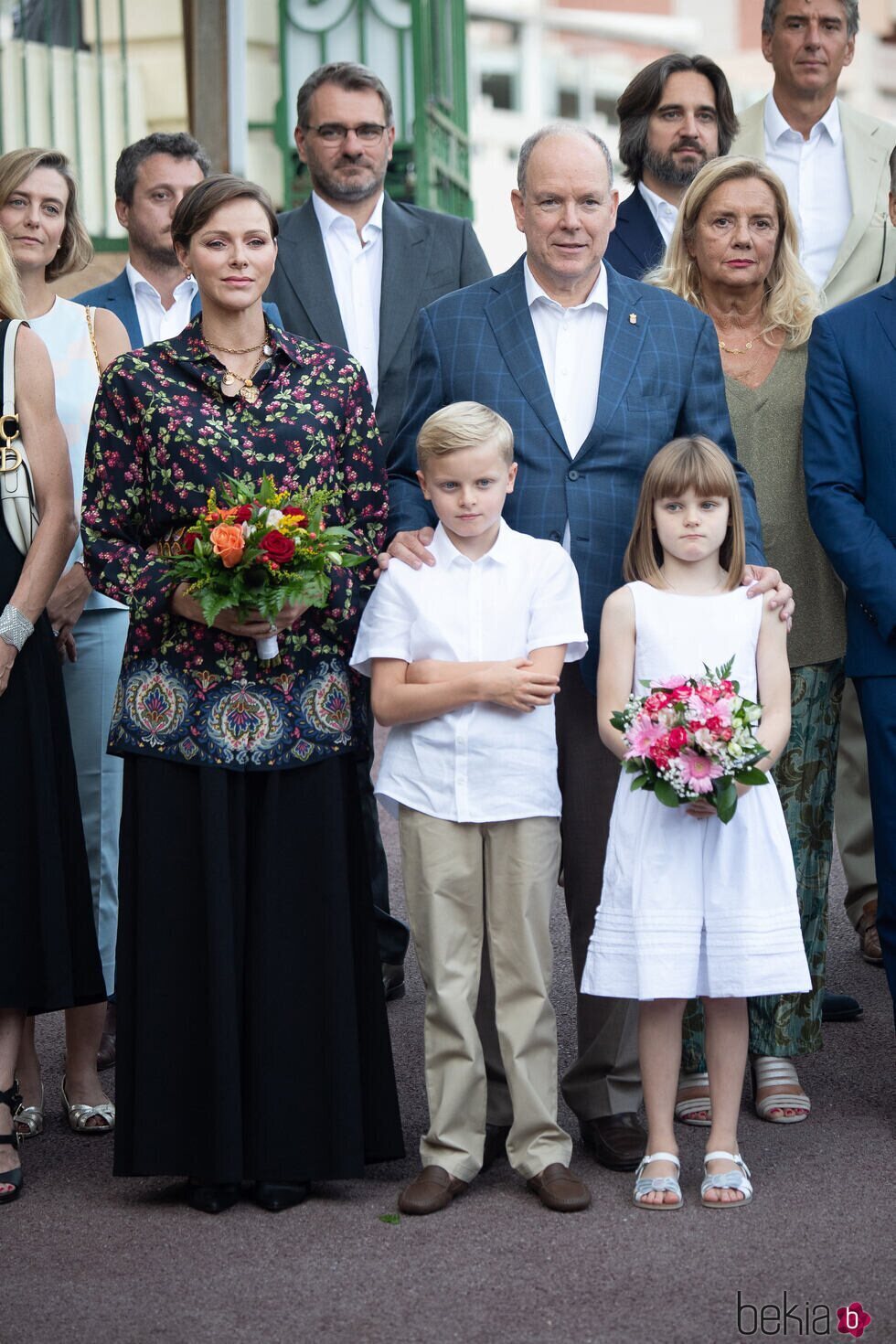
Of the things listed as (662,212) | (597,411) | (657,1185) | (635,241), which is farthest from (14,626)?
(662,212)

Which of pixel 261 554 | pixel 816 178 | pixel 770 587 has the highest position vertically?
pixel 816 178

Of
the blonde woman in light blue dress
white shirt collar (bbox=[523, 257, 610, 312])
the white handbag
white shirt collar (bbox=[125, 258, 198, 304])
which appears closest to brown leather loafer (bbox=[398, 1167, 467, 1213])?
the blonde woman in light blue dress

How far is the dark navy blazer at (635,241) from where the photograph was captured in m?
6.16

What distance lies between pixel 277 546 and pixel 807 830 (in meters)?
1.93

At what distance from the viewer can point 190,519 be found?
4.48 meters

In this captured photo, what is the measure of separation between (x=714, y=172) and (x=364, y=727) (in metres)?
1.80

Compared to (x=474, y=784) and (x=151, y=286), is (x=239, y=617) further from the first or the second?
(x=151, y=286)

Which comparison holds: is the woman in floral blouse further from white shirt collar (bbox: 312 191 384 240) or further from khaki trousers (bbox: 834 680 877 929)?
khaki trousers (bbox: 834 680 877 929)

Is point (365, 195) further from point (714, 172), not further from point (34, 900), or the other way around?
point (34, 900)

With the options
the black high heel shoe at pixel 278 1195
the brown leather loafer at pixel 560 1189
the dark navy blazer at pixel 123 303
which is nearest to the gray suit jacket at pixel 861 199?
the dark navy blazer at pixel 123 303

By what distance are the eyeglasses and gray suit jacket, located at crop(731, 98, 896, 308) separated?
4.05 feet

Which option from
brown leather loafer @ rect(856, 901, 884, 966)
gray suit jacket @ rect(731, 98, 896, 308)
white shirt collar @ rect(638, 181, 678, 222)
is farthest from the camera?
brown leather loafer @ rect(856, 901, 884, 966)

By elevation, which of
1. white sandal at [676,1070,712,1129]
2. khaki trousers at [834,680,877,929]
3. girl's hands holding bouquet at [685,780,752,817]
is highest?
girl's hands holding bouquet at [685,780,752,817]

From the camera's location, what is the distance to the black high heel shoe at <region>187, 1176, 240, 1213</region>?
4.49m
